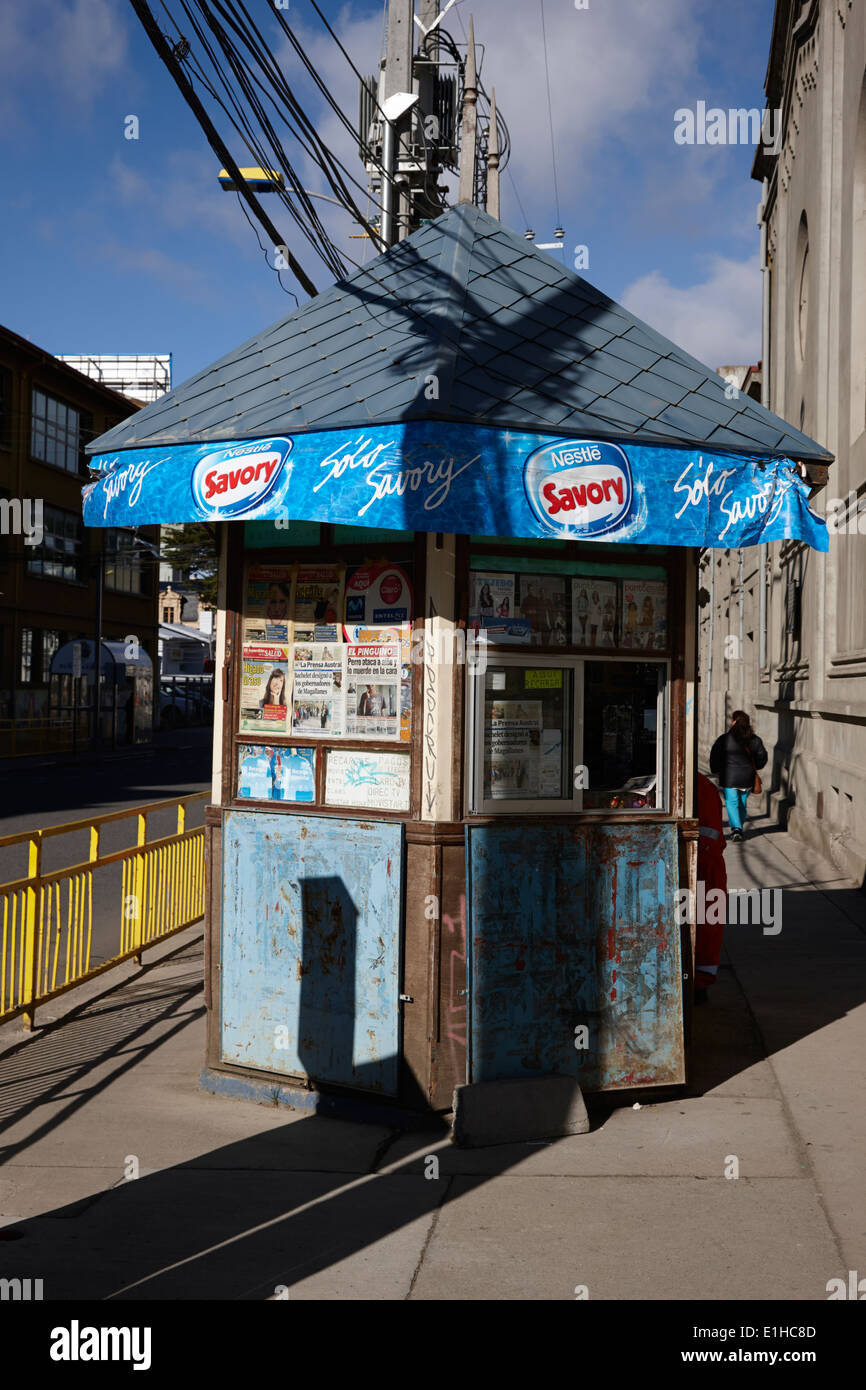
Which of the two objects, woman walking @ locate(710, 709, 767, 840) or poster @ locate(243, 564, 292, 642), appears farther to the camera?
woman walking @ locate(710, 709, 767, 840)

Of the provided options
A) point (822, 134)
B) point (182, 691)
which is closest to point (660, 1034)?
point (822, 134)

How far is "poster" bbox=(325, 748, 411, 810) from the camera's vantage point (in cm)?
586

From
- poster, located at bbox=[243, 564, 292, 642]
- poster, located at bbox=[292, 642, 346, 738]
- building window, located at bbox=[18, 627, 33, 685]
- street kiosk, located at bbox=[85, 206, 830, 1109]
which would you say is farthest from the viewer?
building window, located at bbox=[18, 627, 33, 685]

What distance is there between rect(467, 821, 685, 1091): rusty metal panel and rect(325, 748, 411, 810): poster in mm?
457

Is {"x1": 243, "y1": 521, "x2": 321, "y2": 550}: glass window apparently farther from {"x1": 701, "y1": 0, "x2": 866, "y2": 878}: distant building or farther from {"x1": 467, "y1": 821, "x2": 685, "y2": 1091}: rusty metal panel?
{"x1": 701, "y1": 0, "x2": 866, "y2": 878}: distant building

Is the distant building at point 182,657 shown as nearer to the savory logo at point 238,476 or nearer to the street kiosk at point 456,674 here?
the street kiosk at point 456,674

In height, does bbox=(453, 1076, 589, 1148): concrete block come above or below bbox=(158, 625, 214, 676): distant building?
below

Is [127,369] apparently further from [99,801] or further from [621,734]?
[621,734]

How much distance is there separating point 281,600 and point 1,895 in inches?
103

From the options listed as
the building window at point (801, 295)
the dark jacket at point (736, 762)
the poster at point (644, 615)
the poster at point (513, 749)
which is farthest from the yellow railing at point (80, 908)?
the building window at point (801, 295)

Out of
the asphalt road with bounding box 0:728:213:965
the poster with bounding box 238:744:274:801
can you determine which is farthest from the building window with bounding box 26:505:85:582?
the poster with bounding box 238:744:274:801

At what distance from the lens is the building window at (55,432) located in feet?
128

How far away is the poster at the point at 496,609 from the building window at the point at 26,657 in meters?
34.4
